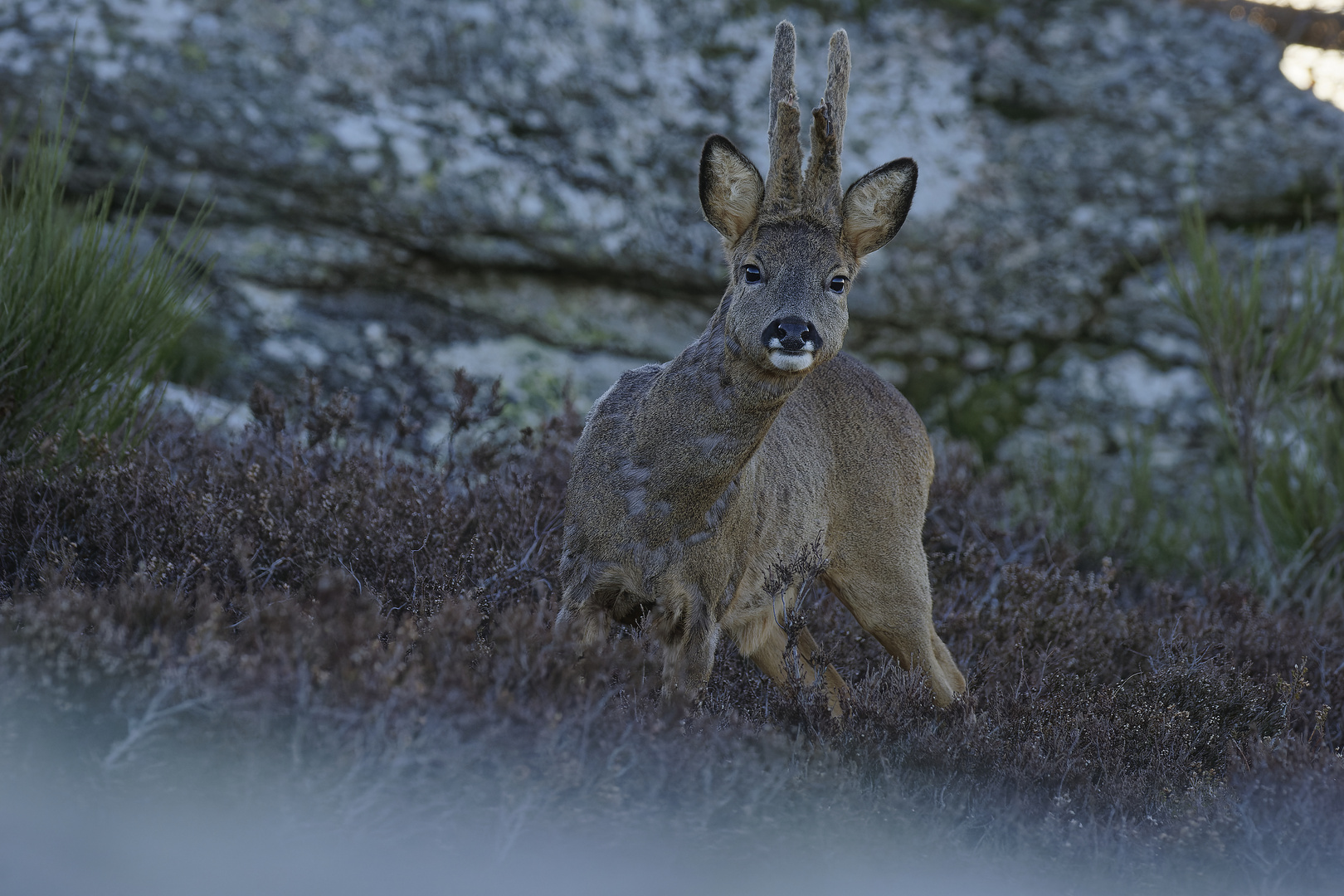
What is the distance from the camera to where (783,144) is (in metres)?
3.63

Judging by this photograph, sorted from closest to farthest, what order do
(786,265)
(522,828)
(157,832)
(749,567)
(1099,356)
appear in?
(157,832) < (522,828) < (786,265) < (749,567) < (1099,356)

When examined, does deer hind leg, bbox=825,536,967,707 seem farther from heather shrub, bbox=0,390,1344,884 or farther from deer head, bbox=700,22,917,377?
deer head, bbox=700,22,917,377

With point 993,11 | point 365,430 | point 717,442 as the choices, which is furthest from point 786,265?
point 993,11

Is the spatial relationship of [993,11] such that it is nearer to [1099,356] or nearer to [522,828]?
[1099,356]

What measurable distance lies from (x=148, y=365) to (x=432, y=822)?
336 centimetres

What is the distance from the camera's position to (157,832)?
2365 mm

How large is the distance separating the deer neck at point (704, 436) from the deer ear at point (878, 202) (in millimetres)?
548

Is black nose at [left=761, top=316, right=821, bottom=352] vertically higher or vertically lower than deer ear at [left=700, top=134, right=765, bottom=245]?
lower

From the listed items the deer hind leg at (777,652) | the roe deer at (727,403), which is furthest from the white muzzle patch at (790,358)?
the deer hind leg at (777,652)

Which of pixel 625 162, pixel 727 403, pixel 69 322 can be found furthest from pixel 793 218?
pixel 625 162

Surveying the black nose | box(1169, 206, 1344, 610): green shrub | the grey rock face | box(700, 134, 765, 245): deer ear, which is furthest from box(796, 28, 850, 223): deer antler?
the grey rock face

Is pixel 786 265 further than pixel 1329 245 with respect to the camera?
No

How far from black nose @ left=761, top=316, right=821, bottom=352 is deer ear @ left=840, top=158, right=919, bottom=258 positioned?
0.51 meters

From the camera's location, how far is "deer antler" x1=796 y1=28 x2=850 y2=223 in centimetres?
365
